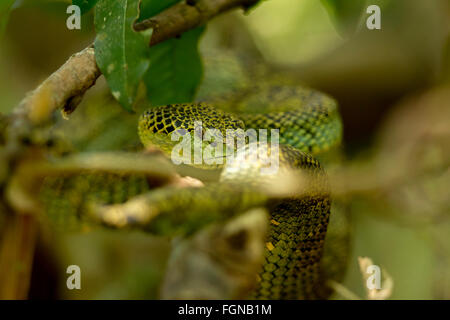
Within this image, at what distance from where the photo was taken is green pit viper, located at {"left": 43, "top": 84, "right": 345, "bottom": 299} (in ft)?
3.07

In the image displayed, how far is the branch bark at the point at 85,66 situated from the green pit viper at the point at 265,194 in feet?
0.93

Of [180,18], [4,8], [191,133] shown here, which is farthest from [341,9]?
[4,8]

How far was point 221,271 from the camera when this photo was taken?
893 mm

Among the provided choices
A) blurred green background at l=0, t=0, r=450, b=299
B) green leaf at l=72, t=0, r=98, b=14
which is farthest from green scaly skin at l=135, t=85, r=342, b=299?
blurred green background at l=0, t=0, r=450, b=299

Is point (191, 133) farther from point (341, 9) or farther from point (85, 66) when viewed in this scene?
point (341, 9)

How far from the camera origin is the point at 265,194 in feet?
3.27

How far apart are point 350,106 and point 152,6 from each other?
269 centimetres

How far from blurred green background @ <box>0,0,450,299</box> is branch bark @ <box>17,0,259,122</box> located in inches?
31.3

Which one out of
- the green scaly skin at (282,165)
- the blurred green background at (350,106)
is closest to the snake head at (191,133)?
the green scaly skin at (282,165)

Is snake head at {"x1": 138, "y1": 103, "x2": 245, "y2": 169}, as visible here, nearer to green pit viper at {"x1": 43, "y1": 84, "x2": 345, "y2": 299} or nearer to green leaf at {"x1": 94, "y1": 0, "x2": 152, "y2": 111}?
green pit viper at {"x1": 43, "y1": 84, "x2": 345, "y2": 299}

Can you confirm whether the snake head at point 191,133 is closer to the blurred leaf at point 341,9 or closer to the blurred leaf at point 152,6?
the blurred leaf at point 152,6
